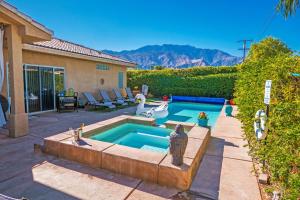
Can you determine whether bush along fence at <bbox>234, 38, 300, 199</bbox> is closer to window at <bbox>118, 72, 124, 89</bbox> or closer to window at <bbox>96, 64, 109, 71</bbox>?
window at <bbox>96, 64, 109, 71</bbox>

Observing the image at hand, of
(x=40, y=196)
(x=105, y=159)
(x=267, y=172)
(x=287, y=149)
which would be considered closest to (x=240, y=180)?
(x=267, y=172)

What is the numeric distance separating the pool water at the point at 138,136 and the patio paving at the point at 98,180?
6.32ft

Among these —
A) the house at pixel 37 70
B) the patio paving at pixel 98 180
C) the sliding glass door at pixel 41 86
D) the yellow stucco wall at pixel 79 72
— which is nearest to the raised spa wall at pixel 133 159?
the patio paving at pixel 98 180

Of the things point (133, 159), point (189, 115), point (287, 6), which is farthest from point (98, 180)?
point (189, 115)

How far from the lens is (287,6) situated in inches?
212

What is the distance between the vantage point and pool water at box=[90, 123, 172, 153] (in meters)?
6.67

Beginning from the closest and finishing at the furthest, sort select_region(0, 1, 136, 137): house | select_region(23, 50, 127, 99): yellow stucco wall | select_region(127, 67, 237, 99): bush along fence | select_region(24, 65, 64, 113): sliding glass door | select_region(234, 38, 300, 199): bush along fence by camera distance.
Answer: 1. select_region(234, 38, 300, 199): bush along fence
2. select_region(0, 1, 136, 137): house
3. select_region(24, 65, 64, 113): sliding glass door
4. select_region(23, 50, 127, 99): yellow stucco wall
5. select_region(127, 67, 237, 99): bush along fence

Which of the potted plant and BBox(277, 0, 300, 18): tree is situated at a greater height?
BBox(277, 0, 300, 18): tree

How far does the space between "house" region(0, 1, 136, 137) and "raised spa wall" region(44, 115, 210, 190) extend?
2818 millimetres

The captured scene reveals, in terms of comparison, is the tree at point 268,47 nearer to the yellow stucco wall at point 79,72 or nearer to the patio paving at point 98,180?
the yellow stucco wall at point 79,72

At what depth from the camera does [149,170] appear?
383 centimetres

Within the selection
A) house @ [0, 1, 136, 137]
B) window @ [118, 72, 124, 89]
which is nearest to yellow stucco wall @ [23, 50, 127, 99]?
house @ [0, 1, 136, 137]

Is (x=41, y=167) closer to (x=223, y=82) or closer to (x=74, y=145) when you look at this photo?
(x=74, y=145)

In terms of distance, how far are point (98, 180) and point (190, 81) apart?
1828 centimetres
